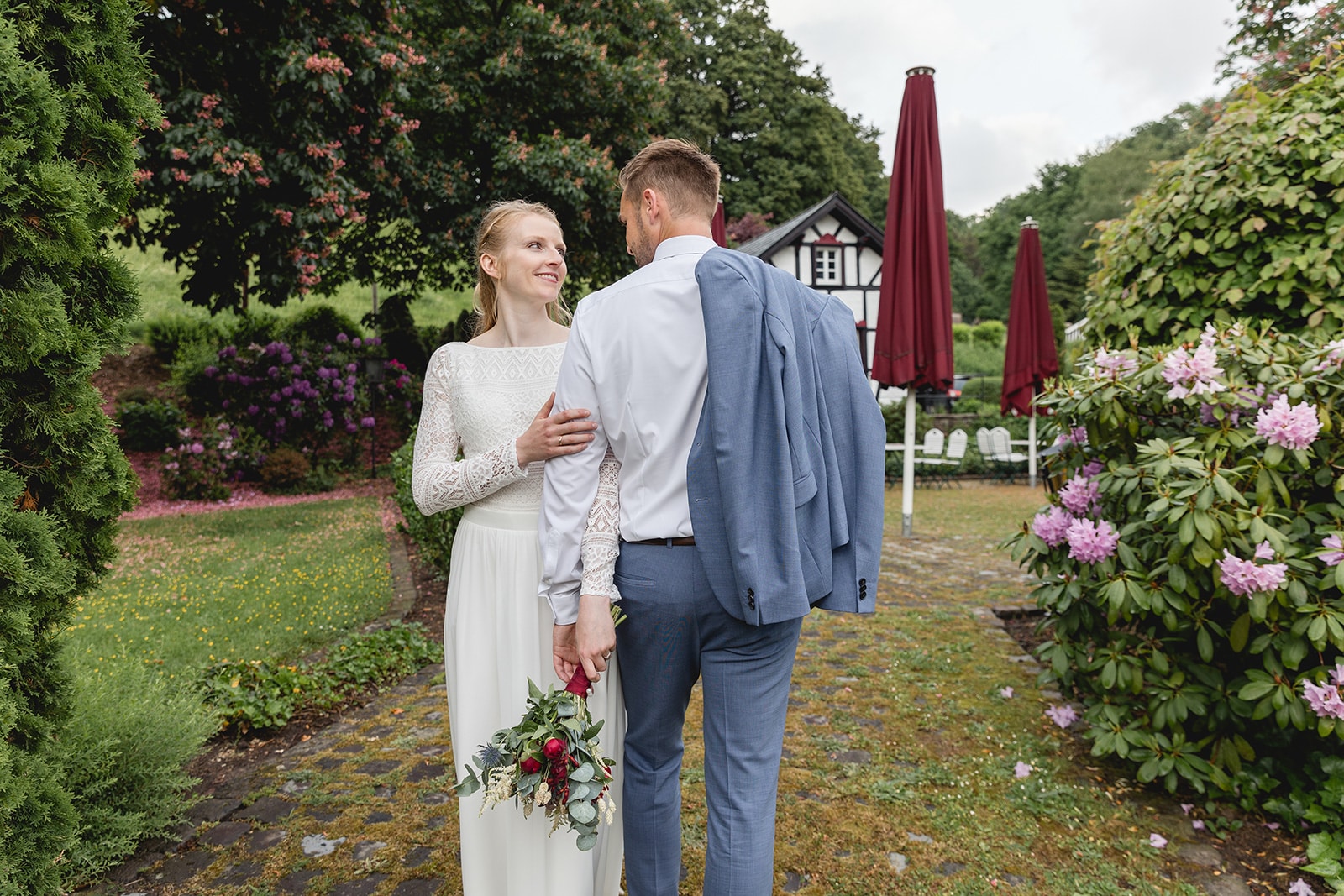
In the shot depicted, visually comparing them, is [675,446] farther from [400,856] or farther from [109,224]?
[400,856]

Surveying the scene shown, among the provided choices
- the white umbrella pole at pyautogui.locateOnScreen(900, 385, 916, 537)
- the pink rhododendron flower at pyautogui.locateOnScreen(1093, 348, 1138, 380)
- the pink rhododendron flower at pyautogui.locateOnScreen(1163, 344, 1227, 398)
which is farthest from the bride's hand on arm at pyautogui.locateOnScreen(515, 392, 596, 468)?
the white umbrella pole at pyautogui.locateOnScreen(900, 385, 916, 537)

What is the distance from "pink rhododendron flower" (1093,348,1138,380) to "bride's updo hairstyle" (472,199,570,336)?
2175 millimetres

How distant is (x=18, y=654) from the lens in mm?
1896

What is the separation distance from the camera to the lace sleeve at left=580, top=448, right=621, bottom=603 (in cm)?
168

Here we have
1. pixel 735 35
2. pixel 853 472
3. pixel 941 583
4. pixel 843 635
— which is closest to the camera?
pixel 853 472

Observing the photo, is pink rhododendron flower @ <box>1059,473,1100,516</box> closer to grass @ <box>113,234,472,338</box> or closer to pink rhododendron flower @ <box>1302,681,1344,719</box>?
pink rhododendron flower @ <box>1302,681,1344,719</box>

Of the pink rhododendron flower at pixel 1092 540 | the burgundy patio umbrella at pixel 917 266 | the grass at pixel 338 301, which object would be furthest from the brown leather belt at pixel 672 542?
the grass at pixel 338 301

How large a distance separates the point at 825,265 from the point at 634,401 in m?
18.3

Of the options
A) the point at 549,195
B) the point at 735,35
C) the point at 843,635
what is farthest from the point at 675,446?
the point at 735,35

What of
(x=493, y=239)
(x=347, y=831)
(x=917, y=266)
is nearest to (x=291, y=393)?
(x=917, y=266)

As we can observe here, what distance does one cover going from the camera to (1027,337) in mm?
11398

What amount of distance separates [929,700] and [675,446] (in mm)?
2806

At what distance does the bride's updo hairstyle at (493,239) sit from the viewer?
2.19 m

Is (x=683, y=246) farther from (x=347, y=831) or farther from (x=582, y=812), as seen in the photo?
(x=347, y=831)
